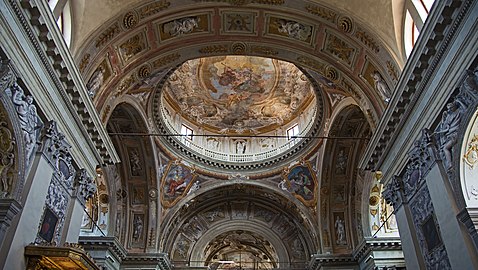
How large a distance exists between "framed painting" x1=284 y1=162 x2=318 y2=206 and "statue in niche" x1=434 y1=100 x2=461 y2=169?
40.6ft

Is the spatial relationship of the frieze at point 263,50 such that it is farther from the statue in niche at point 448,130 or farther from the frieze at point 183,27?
the statue in niche at point 448,130

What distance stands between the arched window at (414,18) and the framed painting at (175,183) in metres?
13.5

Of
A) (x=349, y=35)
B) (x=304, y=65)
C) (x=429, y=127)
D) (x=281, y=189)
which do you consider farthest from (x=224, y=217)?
(x=429, y=127)

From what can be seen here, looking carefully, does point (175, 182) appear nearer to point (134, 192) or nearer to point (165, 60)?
point (134, 192)

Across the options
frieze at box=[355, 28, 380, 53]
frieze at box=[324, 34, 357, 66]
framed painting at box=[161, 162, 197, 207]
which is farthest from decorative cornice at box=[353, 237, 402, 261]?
frieze at box=[355, 28, 380, 53]

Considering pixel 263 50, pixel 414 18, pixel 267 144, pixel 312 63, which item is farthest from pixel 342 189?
pixel 414 18

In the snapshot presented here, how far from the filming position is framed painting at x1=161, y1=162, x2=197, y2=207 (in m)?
21.4

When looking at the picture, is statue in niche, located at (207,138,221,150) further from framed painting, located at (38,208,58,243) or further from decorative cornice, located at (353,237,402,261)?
framed painting, located at (38,208,58,243)

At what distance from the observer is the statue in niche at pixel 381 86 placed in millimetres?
11973

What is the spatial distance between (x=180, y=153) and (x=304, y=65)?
31.2 feet

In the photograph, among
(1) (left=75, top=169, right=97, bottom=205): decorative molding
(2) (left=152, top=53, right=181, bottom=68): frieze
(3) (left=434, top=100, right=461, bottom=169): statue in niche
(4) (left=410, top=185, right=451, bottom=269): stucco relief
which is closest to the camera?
(3) (left=434, top=100, right=461, bottom=169): statue in niche

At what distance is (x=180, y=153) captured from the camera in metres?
21.6

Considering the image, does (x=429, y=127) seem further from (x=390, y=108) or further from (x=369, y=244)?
(x=369, y=244)

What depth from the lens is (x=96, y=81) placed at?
40.1 ft
